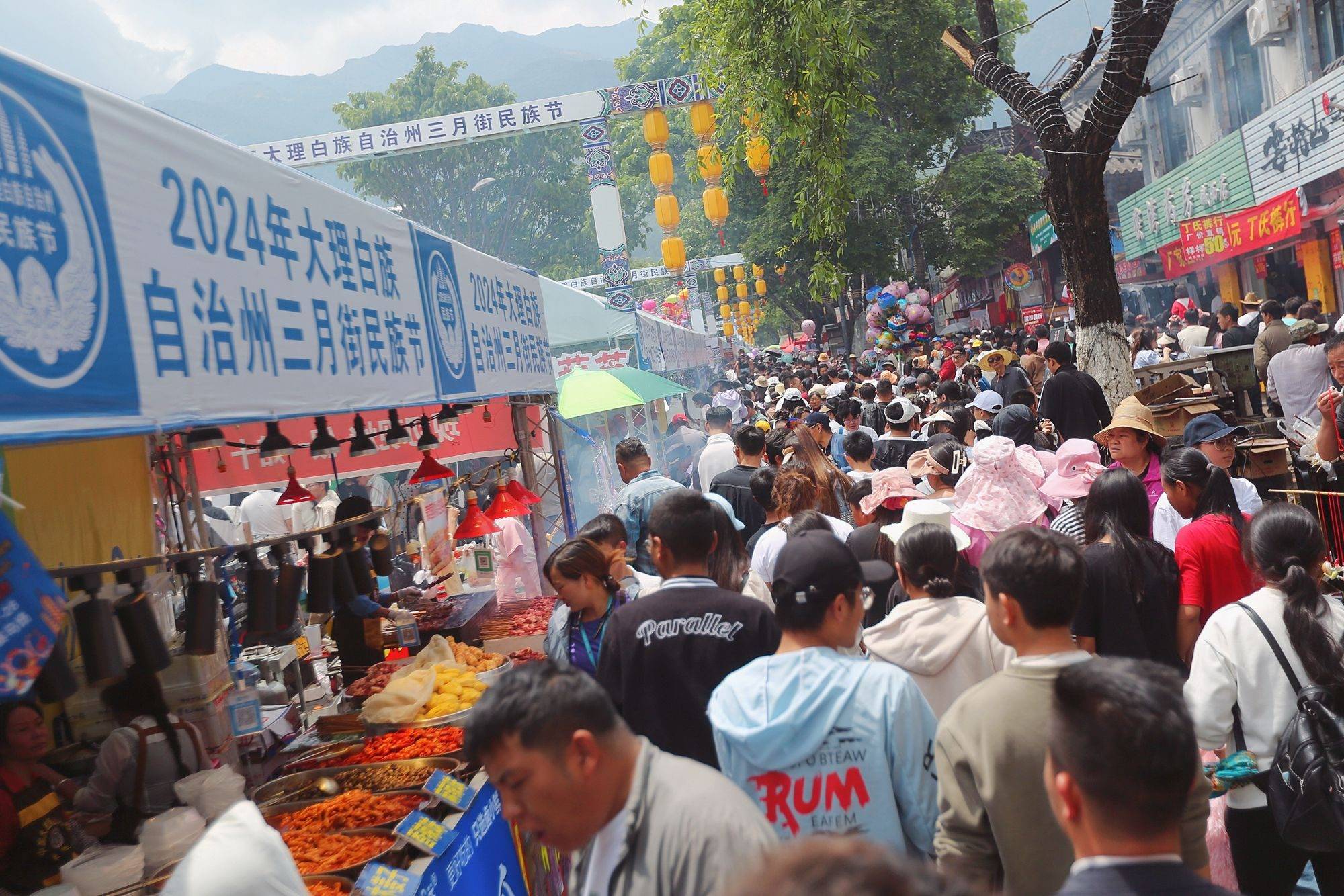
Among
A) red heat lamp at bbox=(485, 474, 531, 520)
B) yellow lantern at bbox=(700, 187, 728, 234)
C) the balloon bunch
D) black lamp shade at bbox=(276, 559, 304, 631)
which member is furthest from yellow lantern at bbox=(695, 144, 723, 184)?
black lamp shade at bbox=(276, 559, 304, 631)

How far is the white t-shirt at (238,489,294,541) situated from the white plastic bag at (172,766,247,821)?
781 centimetres

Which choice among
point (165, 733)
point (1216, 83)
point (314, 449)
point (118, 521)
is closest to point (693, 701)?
point (165, 733)

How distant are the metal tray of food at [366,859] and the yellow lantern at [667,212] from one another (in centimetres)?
1555

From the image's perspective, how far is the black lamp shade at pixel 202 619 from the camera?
4129 millimetres

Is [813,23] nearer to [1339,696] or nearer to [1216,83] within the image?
[1339,696]

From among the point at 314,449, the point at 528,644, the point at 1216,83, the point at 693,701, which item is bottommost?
the point at 528,644

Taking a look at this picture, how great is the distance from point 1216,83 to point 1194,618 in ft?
87.8

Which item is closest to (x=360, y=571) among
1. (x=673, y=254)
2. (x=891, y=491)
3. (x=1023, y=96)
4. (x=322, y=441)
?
(x=322, y=441)

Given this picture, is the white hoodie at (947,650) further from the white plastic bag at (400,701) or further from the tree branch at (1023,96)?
the tree branch at (1023,96)

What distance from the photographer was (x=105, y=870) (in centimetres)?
365

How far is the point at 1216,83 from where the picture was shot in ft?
85.0

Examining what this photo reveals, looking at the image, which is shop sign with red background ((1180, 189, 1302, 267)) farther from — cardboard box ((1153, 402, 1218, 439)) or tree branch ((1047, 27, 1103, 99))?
cardboard box ((1153, 402, 1218, 439))

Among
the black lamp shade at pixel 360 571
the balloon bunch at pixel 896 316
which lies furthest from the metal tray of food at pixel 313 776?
the balloon bunch at pixel 896 316

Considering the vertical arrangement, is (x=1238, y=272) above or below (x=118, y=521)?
above
